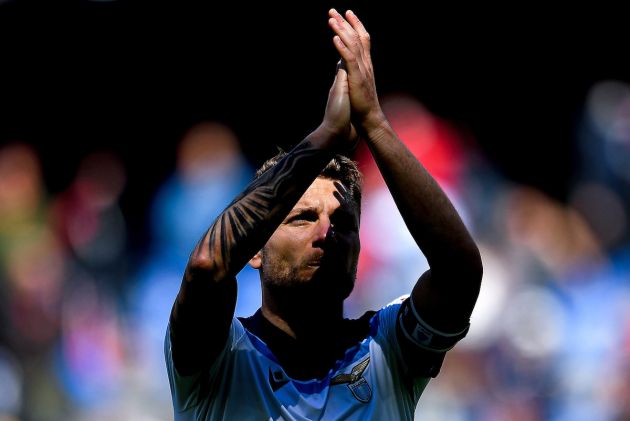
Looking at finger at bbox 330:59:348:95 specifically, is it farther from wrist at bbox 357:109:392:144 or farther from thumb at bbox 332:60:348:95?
wrist at bbox 357:109:392:144

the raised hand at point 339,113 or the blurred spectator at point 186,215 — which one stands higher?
the raised hand at point 339,113

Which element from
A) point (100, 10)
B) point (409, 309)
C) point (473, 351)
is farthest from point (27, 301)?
point (409, 309)

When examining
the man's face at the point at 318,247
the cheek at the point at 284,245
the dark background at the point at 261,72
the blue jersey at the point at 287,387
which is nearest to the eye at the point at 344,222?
the man's face at the point at 318,247

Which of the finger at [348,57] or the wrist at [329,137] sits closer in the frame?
the wrist at [329,137]

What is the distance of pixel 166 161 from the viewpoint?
18.1ft

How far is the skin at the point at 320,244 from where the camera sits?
2029 mm

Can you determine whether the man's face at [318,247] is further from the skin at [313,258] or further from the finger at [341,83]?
the finger at [341,83]

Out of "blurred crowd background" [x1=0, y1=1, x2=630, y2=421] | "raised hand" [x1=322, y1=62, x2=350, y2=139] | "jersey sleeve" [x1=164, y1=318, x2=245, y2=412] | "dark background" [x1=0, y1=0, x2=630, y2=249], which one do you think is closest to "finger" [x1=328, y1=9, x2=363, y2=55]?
"raised hand" [x1=322, y1=62, x2=350, y2=139]

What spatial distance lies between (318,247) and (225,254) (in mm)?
365

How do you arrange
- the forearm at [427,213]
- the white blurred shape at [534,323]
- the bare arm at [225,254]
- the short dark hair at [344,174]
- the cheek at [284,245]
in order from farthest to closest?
1. the white blurred shape at [534,323]
2. the short dark hair at [344,174]
3. the cheek at [284,245]
4. the forearm at [427,213]
5. the bare arm at [225,254]

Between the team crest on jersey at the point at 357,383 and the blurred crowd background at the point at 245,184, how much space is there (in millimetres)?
2652

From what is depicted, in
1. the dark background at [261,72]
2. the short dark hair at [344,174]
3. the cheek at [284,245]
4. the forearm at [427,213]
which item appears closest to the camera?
the forearm at [427,213]

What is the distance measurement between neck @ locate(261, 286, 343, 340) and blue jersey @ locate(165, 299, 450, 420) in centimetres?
9

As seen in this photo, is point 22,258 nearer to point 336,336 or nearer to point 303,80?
point 303,80
